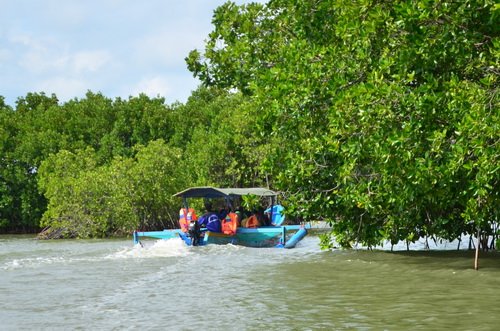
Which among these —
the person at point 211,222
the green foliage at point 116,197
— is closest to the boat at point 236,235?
the person at point 211,222

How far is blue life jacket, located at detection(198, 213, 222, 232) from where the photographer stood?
20.7 metres

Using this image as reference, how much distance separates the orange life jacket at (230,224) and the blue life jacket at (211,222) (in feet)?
0.49

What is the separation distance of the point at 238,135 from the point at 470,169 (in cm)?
2415

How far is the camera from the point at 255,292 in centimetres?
1096

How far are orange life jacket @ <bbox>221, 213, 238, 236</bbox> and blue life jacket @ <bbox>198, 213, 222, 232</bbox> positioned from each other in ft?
0.49

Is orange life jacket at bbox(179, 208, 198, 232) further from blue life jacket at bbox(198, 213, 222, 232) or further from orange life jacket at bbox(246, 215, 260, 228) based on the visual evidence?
orange life jacket at bbox(246, 215, 260, 228)

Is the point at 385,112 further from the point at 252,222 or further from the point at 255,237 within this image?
the point at 252,222

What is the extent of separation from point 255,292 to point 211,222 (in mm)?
9801

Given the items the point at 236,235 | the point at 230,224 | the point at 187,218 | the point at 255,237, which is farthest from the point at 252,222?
the point at 187,218

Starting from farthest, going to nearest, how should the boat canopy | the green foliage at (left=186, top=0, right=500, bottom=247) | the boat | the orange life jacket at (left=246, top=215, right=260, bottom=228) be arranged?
1. the orange life jacket at (left=246, top=215, right=260, bottom=228)
2. the boat canopy
3. the boat
4. the green foliage at (left=186, top=0, right=500, bottom=247)

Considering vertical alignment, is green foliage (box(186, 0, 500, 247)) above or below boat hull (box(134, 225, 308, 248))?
above

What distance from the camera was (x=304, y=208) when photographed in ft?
51.1

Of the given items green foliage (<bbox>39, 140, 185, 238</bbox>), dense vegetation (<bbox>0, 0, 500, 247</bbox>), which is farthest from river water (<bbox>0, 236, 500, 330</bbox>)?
green foliage (<bbox>39, 140, 185, 238</bbox>)

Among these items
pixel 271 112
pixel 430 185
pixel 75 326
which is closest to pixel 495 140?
pixel 430 185
